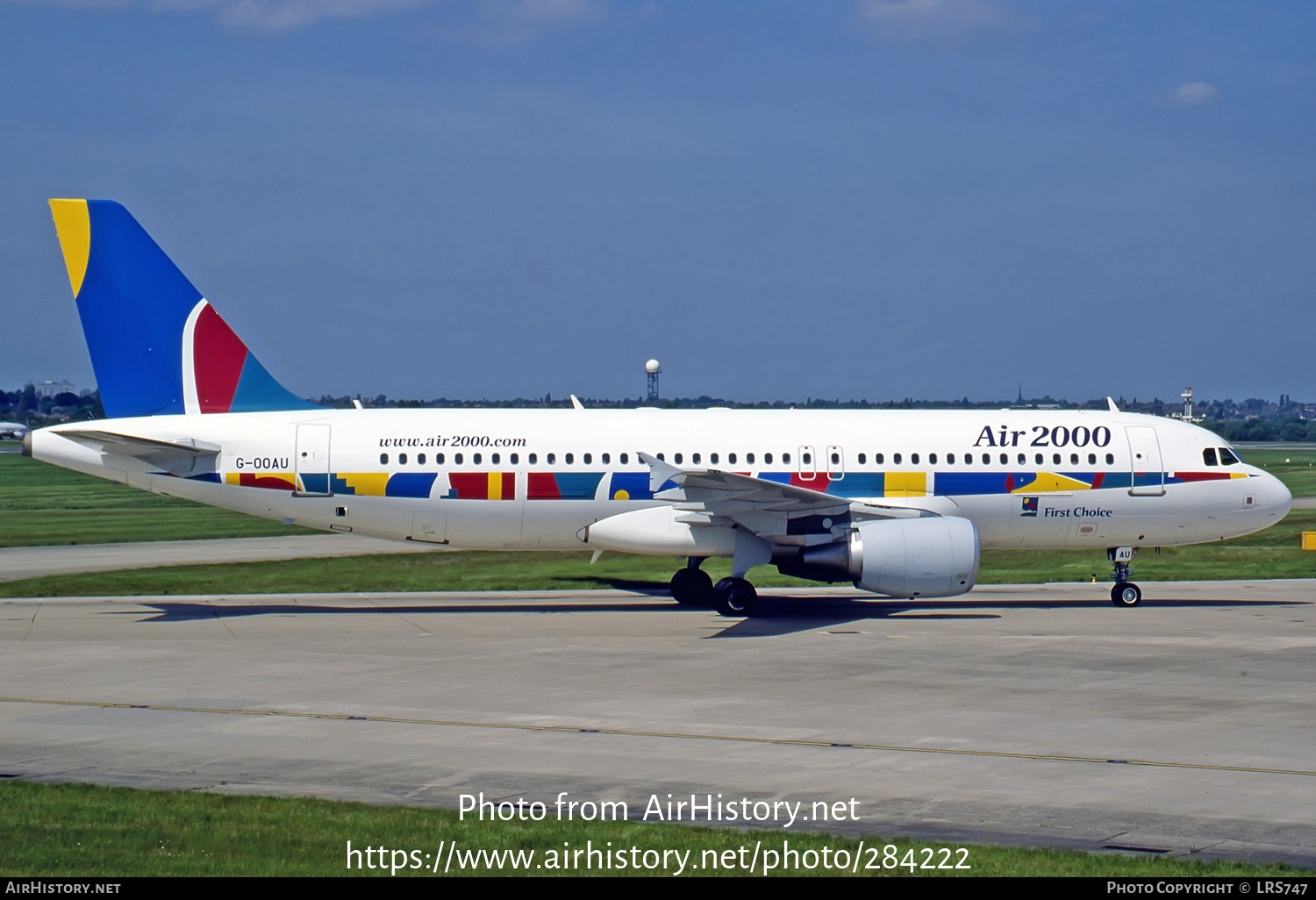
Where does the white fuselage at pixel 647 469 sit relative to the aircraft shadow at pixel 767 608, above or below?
above

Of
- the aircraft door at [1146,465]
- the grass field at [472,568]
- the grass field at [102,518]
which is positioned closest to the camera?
the aircraft door at [1146,465]

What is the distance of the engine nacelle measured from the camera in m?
26.8

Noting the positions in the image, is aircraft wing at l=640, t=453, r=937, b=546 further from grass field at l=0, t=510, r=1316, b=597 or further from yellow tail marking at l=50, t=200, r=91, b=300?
yellow tail marking at l=50, t=200, r=91, b=300

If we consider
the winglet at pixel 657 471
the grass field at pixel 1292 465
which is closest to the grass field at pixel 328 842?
the winglet at pixel 657 471

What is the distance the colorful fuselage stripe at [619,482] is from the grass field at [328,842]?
51.0 ft

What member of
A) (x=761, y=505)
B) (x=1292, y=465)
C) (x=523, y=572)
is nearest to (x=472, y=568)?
(x=523, y=572)

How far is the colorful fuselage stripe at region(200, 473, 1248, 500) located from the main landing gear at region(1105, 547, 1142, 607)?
5.32 feet

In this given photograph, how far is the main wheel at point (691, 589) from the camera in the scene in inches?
1212

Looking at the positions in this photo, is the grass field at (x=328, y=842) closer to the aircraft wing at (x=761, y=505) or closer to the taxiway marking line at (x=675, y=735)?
the taxiway marking line at (x=675, y=735)

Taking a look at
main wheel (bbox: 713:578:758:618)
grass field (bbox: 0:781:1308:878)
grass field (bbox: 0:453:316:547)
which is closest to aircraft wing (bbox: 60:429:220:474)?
main wheel (bbox: 713:578:758:618)

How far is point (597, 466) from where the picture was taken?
2930cm

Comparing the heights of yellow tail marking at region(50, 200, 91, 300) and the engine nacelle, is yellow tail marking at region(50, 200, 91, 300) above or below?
above

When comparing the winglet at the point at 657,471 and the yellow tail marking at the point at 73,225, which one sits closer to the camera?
the winglet at the point at 657,471
